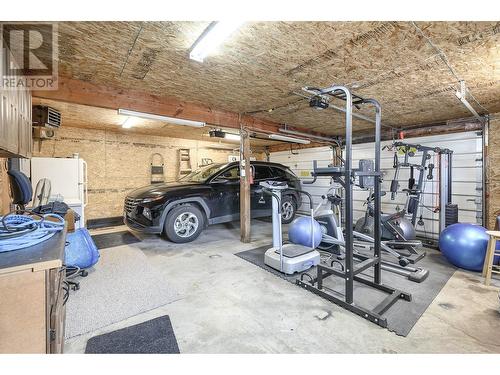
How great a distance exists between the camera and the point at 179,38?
6.45 feet

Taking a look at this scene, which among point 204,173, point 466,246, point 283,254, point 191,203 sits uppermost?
point 204,173

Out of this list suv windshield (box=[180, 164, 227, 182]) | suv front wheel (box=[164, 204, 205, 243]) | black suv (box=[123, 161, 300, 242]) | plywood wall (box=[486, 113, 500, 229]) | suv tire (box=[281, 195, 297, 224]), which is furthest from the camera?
suv tire (box=[281, 195, 297, 224])

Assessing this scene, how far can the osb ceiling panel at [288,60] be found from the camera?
1.86m

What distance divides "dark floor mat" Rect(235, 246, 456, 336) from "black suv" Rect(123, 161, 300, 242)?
1.50 meters

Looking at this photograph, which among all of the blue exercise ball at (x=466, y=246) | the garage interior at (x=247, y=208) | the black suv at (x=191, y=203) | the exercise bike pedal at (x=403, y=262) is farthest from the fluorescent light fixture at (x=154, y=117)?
the blue exercise ball at (x=466, y=246)

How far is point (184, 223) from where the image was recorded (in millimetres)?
4574

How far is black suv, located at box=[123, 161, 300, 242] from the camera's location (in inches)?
168

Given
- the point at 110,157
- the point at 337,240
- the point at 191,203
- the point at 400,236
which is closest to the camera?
the point at 337,240

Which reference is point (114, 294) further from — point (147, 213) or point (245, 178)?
point (245, 178)

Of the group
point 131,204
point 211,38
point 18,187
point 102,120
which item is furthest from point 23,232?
point 102,120

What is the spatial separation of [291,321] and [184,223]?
3.08 m

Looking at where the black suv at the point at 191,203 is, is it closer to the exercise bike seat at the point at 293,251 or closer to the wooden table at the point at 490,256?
the exercise bike seat at the point at 293,251

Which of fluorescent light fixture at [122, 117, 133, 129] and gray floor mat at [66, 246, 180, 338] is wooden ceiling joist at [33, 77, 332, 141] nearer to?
fluorescent light fixture at [122, 117, 133, 129]

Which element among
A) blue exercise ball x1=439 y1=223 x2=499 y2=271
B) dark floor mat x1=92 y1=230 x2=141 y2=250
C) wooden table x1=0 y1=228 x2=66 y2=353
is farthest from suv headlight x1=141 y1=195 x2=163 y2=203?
blue exercise ball x1=439 y1=223 x2=499 y2=271
